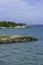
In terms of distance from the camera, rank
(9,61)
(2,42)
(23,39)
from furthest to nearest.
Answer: (23,39)
(2,42)
(9,61)

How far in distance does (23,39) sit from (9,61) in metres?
22.5

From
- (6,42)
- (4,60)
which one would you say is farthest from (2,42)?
(4,60)

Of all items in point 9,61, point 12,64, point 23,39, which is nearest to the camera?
point 12,64

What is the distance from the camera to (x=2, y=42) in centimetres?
4209

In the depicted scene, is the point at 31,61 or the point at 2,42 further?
Answer: the point at 2,42

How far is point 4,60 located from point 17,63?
208 cm

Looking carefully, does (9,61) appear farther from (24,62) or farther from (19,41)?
(19,41)

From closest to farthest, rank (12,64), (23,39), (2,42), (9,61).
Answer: (12,64), (9,61), (2,42), (23,39)

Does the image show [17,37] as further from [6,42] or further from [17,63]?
[17,63]

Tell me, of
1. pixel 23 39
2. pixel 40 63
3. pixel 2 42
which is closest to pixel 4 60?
pixel 40 63

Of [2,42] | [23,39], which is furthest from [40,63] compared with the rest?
[23,39]

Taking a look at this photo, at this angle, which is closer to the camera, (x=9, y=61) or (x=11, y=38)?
(x=9, y=61)

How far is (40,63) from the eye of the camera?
872 inches

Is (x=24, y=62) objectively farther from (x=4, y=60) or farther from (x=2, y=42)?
(x=2, y=42)
